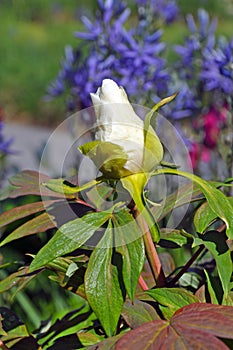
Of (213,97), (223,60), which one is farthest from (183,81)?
(223,60)

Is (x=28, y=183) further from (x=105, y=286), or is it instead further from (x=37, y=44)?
(x=37, y=44)

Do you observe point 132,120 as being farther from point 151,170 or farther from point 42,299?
point 42,299

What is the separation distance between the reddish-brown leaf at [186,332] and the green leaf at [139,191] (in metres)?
0.11

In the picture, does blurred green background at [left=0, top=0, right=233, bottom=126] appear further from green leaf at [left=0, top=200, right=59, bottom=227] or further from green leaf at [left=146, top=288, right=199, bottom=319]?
green leaf at [left=146, top=288, right=199, bottom=319]

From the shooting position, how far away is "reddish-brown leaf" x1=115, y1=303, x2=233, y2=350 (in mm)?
690

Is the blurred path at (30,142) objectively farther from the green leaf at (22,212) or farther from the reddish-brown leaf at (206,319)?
the reddish-brown leaf at (206,319)

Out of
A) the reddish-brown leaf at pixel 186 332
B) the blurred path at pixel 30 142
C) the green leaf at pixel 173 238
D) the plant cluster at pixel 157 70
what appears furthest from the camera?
the blurred path at pixel 30 142

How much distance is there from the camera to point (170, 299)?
2.69 feet

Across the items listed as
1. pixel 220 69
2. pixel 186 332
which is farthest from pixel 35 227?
pixel 220 69

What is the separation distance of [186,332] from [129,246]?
12cm

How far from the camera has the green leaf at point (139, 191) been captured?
81 centimetres

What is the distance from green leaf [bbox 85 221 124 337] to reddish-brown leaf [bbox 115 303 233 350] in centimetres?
5

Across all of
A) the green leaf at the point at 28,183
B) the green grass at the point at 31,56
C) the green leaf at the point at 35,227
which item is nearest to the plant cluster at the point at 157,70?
the green leaf at the point at 28,183

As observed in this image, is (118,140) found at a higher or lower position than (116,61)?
lower
